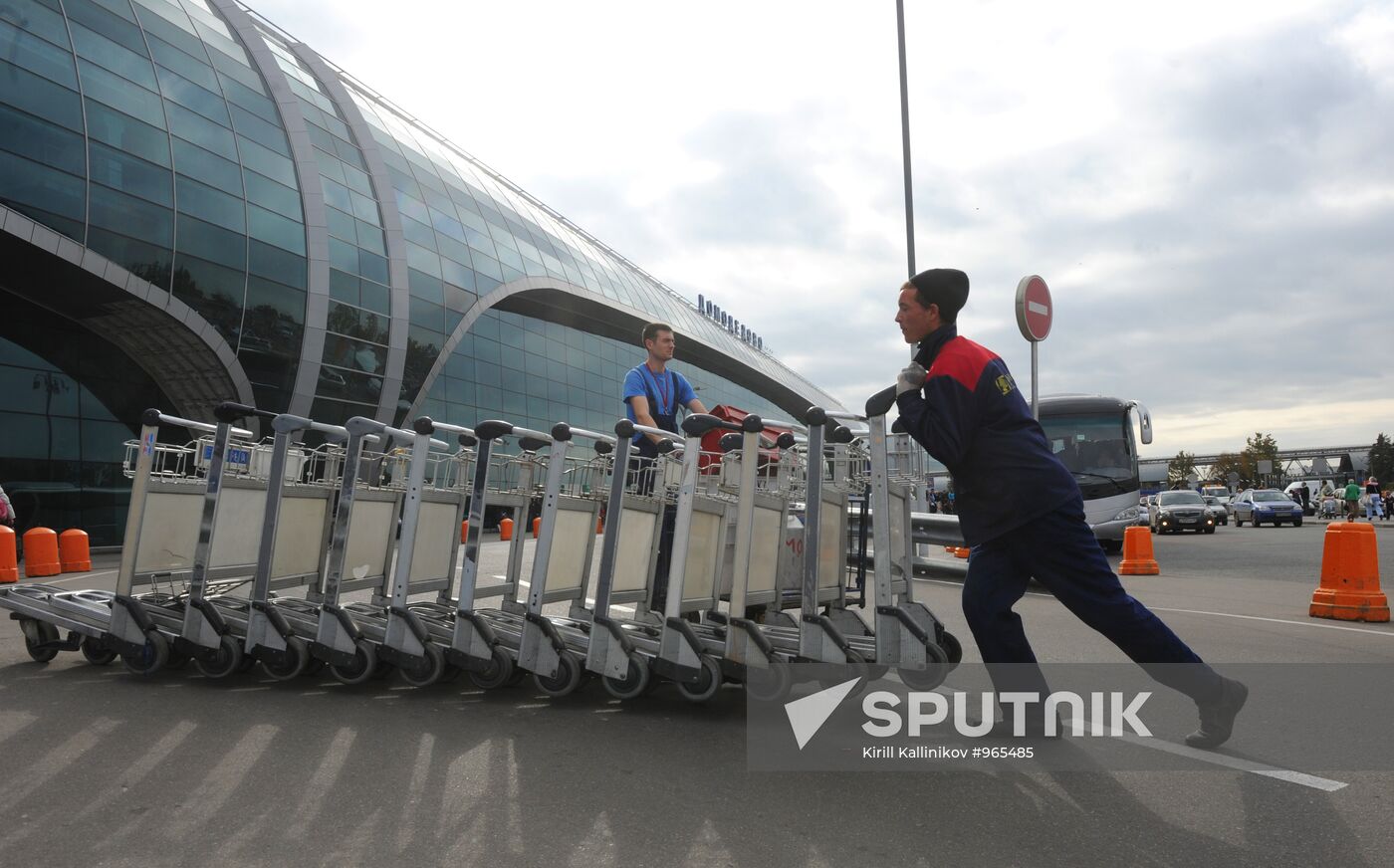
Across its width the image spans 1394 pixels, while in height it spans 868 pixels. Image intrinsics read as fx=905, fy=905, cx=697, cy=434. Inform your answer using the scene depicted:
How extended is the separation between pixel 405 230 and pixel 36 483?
12.9 m

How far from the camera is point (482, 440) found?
4.44 metres

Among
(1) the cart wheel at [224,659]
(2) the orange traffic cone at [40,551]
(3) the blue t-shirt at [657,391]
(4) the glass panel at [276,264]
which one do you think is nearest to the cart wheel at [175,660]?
(1) the cart wheel at [224,659]

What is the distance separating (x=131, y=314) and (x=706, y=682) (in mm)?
20878

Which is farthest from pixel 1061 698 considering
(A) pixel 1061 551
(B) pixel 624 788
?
(B) pixel 624 788

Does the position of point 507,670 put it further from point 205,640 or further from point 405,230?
point 405,230

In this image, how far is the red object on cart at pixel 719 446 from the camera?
15.1 ft

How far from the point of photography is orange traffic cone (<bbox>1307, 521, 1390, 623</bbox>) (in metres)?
7.54

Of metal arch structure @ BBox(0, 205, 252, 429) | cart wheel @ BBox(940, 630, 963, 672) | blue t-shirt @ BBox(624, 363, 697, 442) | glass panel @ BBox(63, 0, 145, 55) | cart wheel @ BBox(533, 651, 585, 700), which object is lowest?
cart wheel @ BBox(533, 651, 585, 700)

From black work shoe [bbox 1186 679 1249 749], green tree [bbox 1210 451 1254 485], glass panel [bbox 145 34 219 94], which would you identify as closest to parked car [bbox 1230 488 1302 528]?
black work shoe [bbox 1186 679 1249 749]

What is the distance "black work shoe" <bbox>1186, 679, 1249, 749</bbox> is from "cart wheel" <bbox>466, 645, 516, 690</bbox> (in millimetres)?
3021

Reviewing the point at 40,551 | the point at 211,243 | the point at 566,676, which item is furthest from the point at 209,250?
the point at 566,676

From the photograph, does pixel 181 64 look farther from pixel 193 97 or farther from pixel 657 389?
pixel 657 389

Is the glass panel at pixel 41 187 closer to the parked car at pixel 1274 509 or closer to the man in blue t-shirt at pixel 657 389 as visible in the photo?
the man in blue t-shirt at pixel 657 389

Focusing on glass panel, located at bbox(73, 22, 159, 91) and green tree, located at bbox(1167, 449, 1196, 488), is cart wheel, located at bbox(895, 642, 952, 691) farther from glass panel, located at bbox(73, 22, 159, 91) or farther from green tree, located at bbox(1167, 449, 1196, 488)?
green tree, located at bbox(1167, 449, 1196, 488)
